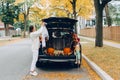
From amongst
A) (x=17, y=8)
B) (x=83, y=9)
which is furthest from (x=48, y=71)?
(x=17, y=8)

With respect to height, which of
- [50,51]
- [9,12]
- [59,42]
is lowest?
[50,51]

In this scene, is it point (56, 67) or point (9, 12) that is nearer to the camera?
point (56, 67)

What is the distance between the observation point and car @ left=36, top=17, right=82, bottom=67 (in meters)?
12.7

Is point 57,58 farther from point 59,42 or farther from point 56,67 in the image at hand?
point 59,42

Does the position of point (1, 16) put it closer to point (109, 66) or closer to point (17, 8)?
point (17, 8)

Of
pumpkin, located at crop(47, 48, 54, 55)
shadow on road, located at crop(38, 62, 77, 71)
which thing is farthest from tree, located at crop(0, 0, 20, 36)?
pumpkin, located at crop(47, 48, 54, 55)

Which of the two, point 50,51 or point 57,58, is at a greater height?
point 50,51

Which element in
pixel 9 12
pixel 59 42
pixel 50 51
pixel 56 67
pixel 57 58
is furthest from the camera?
pixel 9 12

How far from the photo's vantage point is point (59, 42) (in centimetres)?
1398

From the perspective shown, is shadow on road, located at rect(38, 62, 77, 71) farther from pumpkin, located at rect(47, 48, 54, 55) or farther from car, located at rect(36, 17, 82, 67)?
pumpkin, located at rect(47, 48, 54, 55)

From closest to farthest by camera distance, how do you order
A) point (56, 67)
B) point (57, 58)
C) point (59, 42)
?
point (57, 58), point (56, 67), point (59, 42)

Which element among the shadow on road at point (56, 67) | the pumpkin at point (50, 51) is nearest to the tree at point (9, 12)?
the shadow on road at point (56, 67)

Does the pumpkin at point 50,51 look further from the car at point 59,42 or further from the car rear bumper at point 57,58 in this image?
the car rear bumper at point 57,58

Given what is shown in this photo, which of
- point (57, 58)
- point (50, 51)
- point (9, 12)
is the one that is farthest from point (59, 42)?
point (9, 12)
